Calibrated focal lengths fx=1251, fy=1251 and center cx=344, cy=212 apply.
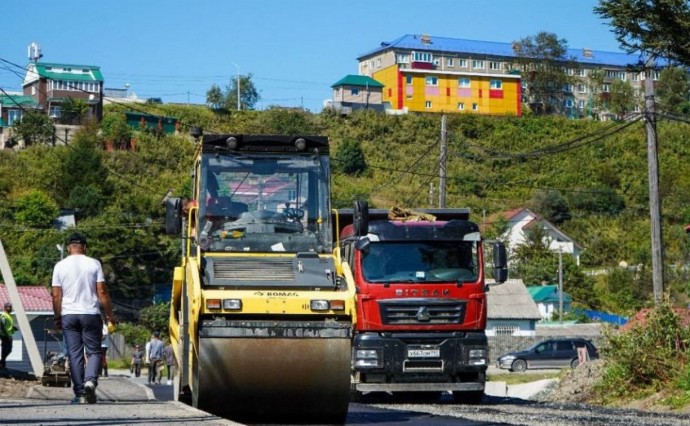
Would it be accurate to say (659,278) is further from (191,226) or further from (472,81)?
(472,81)

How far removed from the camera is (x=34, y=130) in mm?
95500

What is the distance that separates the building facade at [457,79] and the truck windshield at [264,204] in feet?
326

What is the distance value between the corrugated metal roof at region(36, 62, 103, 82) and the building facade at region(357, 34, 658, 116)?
29269 millimetres

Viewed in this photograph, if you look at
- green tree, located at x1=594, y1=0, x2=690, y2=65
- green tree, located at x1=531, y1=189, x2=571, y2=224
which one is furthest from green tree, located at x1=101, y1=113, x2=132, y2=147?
green tree, located at x1=594, y1=0, x2=690, y2=65

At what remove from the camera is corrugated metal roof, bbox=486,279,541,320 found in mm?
64062

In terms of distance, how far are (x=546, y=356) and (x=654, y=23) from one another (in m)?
34.4

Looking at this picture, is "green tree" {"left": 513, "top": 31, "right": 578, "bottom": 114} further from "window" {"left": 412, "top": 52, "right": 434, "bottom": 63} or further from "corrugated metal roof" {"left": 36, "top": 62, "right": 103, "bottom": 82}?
"corrugated metal roof" {"left": 36, "top": 62, "right": 103, "bottom": 82}

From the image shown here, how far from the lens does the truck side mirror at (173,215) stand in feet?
48.6

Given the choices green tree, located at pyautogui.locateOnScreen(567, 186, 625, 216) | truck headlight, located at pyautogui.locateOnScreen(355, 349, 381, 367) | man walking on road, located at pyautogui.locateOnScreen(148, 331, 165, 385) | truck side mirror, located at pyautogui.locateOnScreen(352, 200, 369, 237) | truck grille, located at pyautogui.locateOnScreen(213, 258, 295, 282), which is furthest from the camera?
green tree, located at pyautogui.locateOnScreen(567, 186, 625, 216)

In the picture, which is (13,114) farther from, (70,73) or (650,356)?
(650,356)

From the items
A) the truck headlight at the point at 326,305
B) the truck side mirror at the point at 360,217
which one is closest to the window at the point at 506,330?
the truck side mirror at the point at 360,217

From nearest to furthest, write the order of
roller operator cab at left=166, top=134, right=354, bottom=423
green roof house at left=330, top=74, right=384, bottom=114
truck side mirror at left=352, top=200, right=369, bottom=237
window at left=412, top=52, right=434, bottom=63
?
roller operator cab at left=166, top=134, right=354, bottom=423 → truck side mirror at left=352, top=200, right=369, bottom=237 → green roof house at left=330, top=74, right=384, bottom=114 → window at left=412, top=52, right=434, bottom=63

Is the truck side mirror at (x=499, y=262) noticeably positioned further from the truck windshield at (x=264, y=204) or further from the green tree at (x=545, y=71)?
the green tree at (x=545, y=71)

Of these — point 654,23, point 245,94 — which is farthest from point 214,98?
point 654,23
